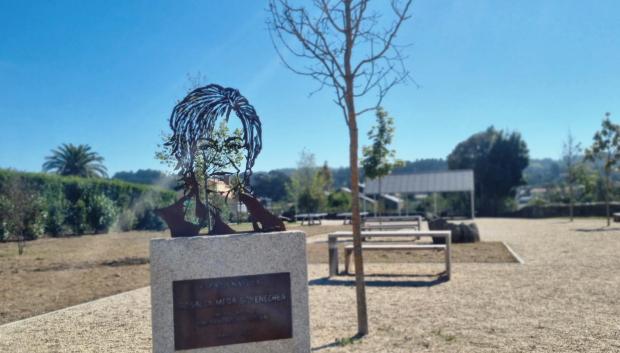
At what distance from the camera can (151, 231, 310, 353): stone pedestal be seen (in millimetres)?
3914

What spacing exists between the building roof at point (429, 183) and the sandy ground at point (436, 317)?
84.4ft

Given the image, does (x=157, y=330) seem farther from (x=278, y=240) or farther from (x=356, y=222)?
(x=356, y=222)

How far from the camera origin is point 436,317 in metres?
5.72

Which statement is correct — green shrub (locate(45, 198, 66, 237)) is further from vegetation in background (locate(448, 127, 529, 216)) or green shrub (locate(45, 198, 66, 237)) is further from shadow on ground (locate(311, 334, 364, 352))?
vegetation in background (locate(448, 127, 529, 216))

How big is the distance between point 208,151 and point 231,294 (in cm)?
137

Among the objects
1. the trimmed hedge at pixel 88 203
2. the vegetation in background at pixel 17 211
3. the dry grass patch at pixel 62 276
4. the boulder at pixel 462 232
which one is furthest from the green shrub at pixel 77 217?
the boulder at pixel 462 232

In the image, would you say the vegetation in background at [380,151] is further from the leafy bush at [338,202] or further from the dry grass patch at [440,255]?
the leafy bush at [338,202]

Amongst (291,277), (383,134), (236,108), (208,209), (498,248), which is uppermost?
(383,134)

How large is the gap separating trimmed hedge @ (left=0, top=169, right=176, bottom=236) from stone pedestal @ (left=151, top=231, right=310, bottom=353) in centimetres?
1736

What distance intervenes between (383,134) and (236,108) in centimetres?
1467

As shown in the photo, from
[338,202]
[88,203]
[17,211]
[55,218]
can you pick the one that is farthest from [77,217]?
[338,202]

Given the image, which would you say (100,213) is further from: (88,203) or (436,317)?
(436,317)

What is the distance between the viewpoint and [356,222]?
5215 millimetres

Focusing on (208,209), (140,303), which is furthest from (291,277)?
(140,303)
